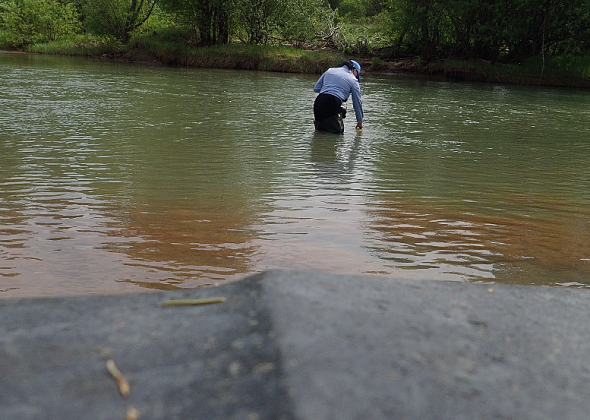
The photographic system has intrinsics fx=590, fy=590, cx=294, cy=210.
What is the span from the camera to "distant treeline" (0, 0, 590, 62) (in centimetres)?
3084

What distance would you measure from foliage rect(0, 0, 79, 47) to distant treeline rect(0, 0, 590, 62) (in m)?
0.14

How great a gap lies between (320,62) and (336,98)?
2103cm

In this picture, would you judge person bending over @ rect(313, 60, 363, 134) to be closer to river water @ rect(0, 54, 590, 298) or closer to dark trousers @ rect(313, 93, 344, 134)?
dark trousers @ rect(313, 93, 344, 134)

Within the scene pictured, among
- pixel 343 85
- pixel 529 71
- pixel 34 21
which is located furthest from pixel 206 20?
pixel 343 85

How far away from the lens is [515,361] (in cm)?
156

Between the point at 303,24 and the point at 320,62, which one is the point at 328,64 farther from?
the point at 303,24

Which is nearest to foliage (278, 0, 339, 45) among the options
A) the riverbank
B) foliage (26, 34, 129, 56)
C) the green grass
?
the riverbank

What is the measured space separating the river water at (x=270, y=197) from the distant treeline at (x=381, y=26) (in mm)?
18555

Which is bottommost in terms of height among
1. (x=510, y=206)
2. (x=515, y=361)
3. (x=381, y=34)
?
(x=510, y=206)

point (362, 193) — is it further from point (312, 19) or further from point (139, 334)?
point (312, 19)

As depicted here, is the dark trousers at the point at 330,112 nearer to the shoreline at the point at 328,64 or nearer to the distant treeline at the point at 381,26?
the shoreline at the point at 328,64

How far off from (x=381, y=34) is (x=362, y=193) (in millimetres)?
33203

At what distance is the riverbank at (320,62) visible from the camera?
30.3 meters

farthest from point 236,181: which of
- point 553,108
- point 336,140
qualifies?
point 553,108
